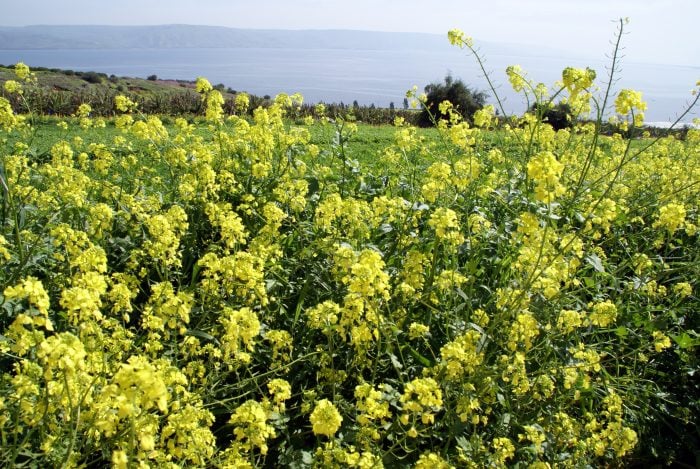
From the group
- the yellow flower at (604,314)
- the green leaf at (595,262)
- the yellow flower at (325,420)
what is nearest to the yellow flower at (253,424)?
the yellow flower at (325,420)

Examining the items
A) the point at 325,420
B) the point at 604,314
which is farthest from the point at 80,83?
the point at 325,420

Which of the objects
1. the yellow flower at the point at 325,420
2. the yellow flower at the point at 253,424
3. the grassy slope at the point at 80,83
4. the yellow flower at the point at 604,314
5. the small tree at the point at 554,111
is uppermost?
the small tree at the point at 554,111

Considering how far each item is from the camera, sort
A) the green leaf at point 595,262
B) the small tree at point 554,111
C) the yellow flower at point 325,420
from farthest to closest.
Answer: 1. the green leaf at point 595,262
2. the small tree at point 554,111
3. the yellow flower at point 325,420

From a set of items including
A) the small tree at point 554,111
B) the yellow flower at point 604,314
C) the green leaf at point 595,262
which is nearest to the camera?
the yellow flower at point 604,314

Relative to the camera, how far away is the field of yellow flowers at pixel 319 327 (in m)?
1.89

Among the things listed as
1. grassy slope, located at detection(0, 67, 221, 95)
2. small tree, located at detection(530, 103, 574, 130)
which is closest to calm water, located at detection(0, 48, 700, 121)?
small tree, located at detection(530, 103, 574, 130)

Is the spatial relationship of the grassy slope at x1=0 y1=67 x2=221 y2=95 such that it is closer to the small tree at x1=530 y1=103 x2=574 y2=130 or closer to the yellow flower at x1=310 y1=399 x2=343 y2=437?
the small tree at x1=530 y1=103 x2=574 y2=130

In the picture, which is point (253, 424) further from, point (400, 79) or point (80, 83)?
point (400, 79)

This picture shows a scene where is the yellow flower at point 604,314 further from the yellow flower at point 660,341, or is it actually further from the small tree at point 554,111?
the small tree at point 554,111

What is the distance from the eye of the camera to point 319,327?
2.56m

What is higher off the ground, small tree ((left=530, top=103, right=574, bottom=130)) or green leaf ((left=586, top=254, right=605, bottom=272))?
small tree ((left=530, top=103, right=574, bottom=130))

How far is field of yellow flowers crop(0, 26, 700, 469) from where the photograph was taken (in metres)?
1.89

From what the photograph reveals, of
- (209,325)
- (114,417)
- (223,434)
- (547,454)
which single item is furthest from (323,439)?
(114,417)

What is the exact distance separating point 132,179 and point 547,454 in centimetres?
334
